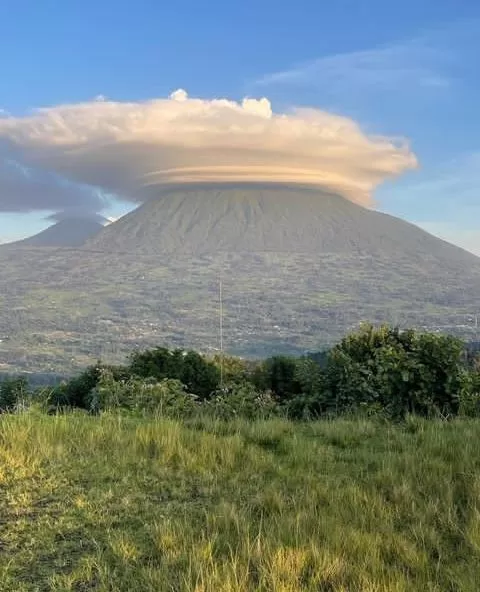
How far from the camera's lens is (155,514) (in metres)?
4.56

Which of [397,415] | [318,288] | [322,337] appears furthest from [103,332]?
[397,415]

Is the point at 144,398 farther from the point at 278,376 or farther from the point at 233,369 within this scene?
the point at 233,369

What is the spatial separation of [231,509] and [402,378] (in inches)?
221

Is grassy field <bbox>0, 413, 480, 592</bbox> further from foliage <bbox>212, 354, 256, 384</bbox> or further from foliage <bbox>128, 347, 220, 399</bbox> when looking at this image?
foliage <bbox>212, 354, 256, 384</bbox>

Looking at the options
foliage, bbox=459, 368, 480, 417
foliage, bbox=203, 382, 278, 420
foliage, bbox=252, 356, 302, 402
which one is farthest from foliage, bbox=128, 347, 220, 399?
foliage, bbox=459, 368, 480, 417

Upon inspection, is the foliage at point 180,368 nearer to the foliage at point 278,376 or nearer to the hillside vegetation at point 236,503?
the foliage at point 278,376

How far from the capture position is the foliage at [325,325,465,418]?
31.5 ft

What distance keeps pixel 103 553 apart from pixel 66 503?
2.77ft

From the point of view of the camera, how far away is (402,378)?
31.5ft

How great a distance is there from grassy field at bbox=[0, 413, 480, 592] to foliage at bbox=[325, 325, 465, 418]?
264 centimetres

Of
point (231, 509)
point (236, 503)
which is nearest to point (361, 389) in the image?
point (236, 503)

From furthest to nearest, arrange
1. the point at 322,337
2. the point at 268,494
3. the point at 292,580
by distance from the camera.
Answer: the point at 322,337, the point at 268,494, the point at 292,580

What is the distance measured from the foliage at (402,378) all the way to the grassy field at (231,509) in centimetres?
264

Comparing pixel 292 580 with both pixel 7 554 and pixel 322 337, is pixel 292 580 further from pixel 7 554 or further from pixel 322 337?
pixel 322 337
